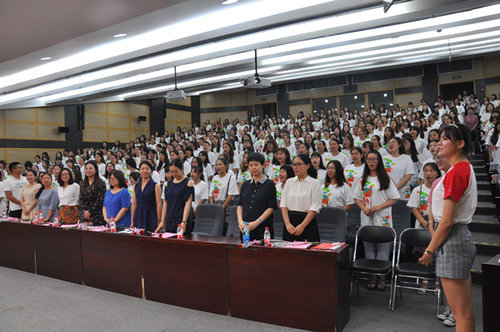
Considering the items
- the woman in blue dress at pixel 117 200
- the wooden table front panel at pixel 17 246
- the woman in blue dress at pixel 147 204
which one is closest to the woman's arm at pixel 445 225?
the woman in blue dress at pixel 147 204

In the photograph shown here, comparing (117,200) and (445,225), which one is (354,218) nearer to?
(445,225)

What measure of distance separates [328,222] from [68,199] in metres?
3.41

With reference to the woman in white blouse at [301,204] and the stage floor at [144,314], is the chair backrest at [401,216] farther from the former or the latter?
the woman in white blouse at [301,204]

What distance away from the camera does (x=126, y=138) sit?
15.3 metres

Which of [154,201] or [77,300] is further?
[154,201]

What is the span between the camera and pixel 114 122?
14.9 m

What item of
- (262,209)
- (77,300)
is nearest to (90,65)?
(77,300)

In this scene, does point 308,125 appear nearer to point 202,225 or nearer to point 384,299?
point 202,225

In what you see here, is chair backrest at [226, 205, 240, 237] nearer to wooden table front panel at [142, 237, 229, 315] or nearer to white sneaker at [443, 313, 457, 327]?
wooden table front panel at [142, 237, 229, 315]

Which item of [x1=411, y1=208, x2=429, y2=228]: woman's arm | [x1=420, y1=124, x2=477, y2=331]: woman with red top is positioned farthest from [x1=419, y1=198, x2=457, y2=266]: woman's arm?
[x1=411, y1=208, x2=429, y2=228]: woman's arm

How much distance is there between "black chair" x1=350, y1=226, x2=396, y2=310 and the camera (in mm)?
2994

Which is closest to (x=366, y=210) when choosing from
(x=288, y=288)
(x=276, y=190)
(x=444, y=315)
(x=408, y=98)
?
(x=276, y=190)

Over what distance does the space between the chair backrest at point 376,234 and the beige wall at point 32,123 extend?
12.1m

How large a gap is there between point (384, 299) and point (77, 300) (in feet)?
9.61
